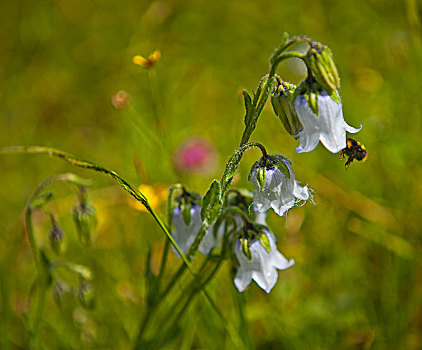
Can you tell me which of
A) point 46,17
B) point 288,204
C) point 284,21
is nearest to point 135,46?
point 46,17

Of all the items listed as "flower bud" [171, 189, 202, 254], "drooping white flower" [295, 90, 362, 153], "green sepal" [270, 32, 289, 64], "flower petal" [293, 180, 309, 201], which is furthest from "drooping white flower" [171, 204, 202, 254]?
"green sepal" [270, 32, 289, 64]

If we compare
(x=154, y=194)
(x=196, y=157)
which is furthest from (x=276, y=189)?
(x=196, y=157)

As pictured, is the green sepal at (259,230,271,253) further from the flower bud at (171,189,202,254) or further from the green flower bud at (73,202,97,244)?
the green flower bud at (73,202,97,244)

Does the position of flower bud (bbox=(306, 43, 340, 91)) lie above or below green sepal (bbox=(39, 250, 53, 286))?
above

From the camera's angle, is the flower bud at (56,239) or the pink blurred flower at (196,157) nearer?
the flower bud at (56,239)

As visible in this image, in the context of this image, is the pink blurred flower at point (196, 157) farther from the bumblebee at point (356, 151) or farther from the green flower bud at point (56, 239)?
the bumblebee at point (356, 151)

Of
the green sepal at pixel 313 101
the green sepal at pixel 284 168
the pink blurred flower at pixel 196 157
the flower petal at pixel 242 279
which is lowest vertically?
the flower petal at pixel 242 279

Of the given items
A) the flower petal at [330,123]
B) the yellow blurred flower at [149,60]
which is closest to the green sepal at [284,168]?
the flower petal at [330,123]
